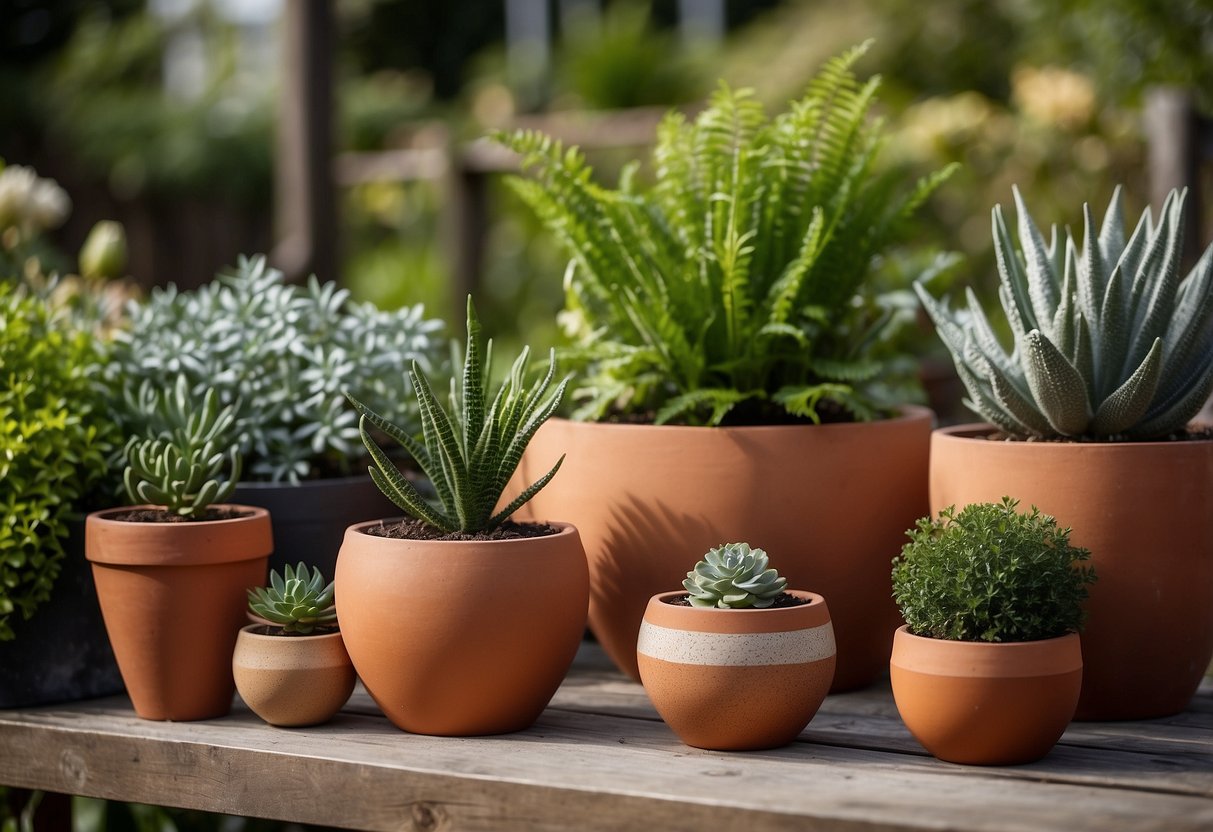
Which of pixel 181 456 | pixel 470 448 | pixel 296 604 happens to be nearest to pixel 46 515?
pixel 181 456

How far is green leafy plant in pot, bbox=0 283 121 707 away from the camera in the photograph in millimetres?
1984

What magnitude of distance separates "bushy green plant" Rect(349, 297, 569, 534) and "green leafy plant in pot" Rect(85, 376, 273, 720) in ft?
0.92

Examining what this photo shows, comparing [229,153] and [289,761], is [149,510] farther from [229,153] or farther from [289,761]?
[229,153]

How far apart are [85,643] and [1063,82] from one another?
4481 millimetres

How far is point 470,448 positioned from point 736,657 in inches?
18.3

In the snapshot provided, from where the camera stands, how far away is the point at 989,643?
Result: 1612 mm

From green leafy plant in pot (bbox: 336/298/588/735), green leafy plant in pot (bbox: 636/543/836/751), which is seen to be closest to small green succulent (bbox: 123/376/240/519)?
green leafy plant in pot (bbox: 336/298/588/735)

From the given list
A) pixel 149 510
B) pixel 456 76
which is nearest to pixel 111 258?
pixel 149 510

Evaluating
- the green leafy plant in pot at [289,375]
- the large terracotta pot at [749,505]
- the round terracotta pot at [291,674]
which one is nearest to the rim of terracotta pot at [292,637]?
the round terracotta pot at [291,674]

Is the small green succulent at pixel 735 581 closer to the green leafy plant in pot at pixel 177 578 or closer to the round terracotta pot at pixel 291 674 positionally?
the round terracotta pot at pixel 291 674

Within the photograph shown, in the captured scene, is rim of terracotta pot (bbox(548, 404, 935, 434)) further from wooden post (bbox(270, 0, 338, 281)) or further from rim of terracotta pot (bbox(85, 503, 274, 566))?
wooden post (bbox(270, 0, 338, 281))

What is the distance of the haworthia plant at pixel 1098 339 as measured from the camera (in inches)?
72.3

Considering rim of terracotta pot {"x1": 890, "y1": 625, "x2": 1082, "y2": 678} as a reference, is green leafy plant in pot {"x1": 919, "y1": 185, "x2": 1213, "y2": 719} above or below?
above

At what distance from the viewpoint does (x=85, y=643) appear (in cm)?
211
